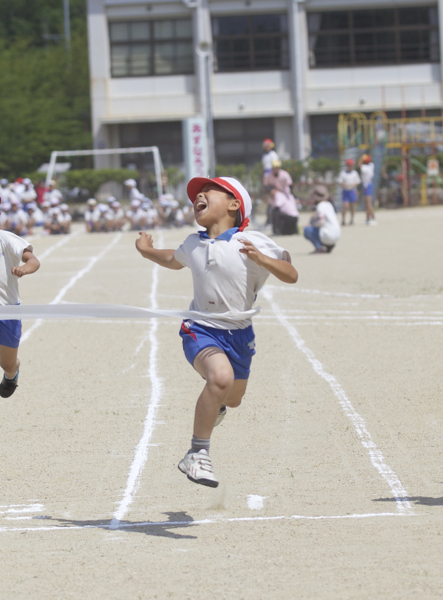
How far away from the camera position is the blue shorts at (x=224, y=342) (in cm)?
453

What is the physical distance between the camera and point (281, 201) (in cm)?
1989

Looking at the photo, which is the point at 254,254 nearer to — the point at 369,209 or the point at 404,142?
the point at 369,209

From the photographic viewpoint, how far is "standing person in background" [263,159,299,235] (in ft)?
63.7

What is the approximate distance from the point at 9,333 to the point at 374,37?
121 ft

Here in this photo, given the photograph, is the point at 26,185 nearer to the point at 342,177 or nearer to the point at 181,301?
the point at 342,177

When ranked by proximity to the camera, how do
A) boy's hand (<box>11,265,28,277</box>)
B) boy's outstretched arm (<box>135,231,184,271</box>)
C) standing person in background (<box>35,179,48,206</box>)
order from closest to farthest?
boy's outstretched arm (<box>135,231,184,271</box>) → boy's hand (<box>11,265,28,277</box>) → standing person in background (<box>35,179,48,206</box>)

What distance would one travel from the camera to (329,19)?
3962 centimetres

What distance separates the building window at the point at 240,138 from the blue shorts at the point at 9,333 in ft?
114

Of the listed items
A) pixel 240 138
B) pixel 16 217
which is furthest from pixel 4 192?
pixel 240 138

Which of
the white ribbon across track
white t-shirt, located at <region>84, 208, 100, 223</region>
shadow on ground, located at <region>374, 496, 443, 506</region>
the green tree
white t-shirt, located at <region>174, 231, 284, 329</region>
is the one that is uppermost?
the green tree

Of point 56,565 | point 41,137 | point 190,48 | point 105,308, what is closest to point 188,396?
point 105,308

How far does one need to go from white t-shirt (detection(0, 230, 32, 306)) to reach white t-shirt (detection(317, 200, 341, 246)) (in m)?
10.6

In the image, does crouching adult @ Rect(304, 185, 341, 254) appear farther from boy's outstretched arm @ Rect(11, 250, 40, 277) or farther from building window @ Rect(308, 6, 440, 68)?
building window @ Rect(308, 6, 440, 68)

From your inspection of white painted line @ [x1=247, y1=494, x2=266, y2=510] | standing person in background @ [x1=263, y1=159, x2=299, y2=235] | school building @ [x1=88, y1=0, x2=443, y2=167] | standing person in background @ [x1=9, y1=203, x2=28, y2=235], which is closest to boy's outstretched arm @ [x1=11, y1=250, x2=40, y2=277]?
white painted line @ [x1=247, y1=494, x2=266, y2=510]
